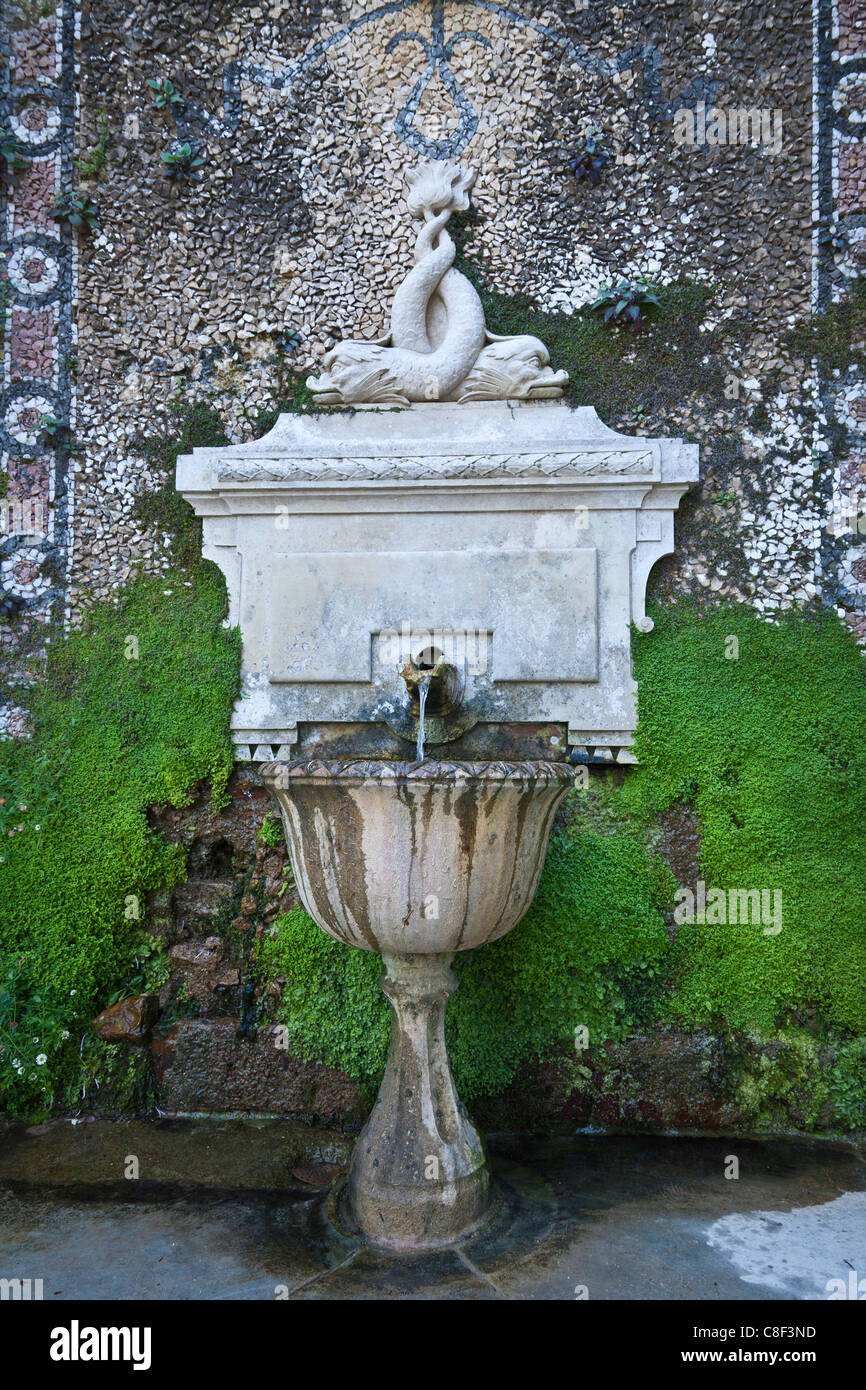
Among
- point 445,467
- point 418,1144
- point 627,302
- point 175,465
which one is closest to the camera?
point 418,1144

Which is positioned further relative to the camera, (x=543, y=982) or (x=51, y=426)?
(x=51, y=426)

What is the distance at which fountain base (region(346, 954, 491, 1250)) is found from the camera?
2336mm

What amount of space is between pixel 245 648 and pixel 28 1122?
1.87 metres

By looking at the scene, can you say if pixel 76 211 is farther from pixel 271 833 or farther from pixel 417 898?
pixel 417 898

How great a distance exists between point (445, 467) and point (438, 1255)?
8.30 ft

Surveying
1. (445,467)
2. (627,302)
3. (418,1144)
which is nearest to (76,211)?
(445,467)

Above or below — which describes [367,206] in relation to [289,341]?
above

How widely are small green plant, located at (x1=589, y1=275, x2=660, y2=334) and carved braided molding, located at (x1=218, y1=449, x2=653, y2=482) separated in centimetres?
59

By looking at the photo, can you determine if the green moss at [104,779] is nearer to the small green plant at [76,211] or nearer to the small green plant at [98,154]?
the small green plant at [76,211]

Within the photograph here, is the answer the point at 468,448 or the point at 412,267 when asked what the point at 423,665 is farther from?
the point at 412,267

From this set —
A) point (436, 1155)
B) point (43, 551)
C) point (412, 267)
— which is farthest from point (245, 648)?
point (436, 1155)

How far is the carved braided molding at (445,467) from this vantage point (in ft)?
10.5

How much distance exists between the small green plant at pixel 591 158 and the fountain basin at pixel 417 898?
2.49m

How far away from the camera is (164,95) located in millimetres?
3496
